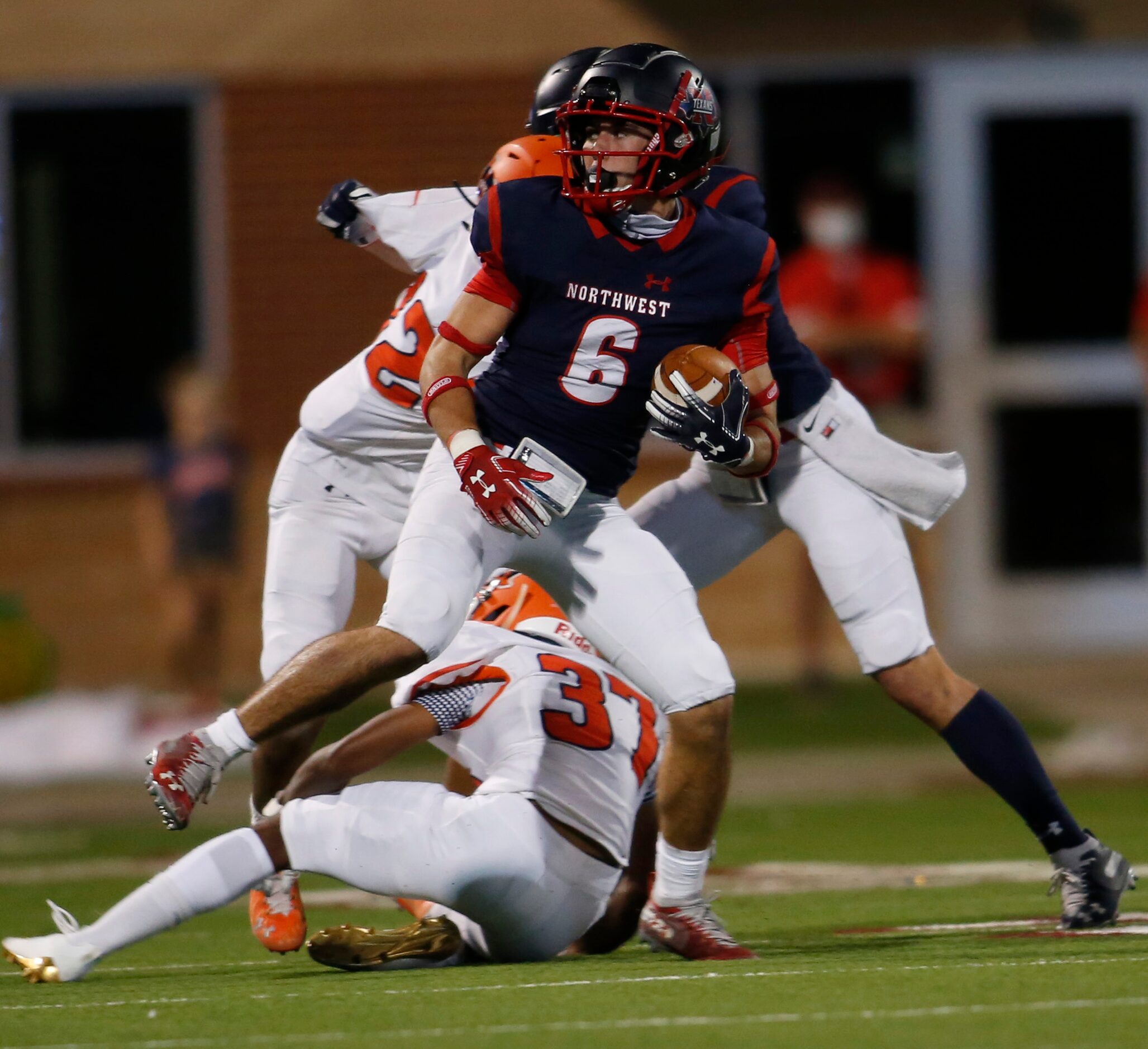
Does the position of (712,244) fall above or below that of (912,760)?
above

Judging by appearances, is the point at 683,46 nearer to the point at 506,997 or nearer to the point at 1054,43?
the point at 1054,43

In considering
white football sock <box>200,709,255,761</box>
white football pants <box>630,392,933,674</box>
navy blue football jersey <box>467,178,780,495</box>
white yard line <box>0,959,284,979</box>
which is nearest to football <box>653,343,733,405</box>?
navy blue football jersey <box>467,178,780,495</box>

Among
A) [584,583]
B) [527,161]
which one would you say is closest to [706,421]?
[584,583]

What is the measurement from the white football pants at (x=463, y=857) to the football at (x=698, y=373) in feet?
3.36

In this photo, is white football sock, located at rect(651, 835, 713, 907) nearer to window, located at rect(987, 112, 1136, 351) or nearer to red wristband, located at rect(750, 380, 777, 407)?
red wristband, located at rect(750, 380, 777, 407)

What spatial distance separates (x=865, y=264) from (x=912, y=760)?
296 cm

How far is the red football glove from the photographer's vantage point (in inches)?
202

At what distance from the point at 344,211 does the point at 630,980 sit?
2.34 m

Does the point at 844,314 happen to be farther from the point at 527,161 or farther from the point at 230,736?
the point at 230,736

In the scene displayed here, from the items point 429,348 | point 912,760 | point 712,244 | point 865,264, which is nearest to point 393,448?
point 429,348

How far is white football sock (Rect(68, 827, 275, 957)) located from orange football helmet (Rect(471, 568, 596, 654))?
3.52 ft

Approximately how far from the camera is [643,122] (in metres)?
5.30

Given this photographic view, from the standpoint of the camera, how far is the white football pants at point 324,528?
6.05 metres

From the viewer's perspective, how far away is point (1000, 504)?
1245cm
